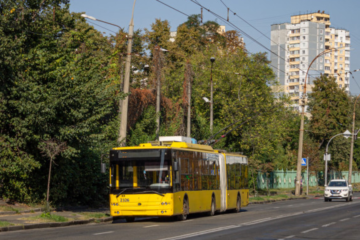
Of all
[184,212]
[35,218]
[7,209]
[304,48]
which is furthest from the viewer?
[304,48]

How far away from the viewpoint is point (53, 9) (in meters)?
25.9

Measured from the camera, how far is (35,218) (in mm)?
19297

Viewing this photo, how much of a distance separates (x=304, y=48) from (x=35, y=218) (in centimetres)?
15388

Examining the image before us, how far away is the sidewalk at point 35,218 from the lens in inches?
695

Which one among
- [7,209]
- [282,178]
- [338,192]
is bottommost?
[7,209]

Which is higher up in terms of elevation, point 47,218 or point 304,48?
point 304,48

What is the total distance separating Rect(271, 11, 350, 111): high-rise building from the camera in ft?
540

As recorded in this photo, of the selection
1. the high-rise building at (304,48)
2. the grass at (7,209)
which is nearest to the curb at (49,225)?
the grass at (7,209)

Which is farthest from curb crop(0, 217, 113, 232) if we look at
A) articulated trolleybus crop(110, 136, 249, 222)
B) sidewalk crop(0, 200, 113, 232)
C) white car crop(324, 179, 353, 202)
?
white car crop(324, 179, 353, 202)

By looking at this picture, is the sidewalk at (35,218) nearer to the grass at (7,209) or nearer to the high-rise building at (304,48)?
the grass at (7,209)

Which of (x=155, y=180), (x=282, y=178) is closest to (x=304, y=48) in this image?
(x=282, y=178)

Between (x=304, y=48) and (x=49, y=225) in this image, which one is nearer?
(x=49, y=225)

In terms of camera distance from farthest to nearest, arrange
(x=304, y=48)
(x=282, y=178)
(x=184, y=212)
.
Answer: (x=304, y=48), (x=282, y=178), (x=184, y=212)

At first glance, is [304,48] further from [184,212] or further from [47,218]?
[47,218]
